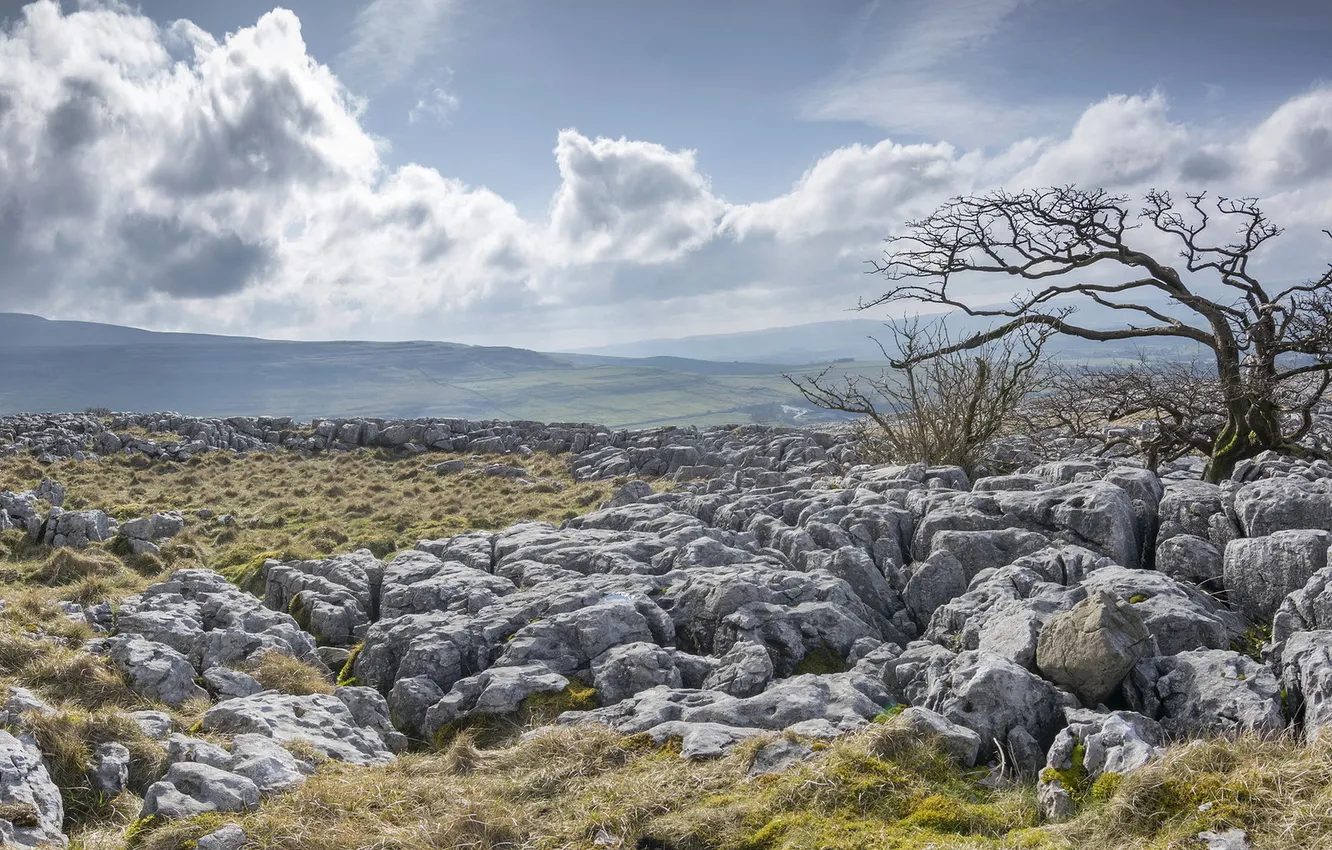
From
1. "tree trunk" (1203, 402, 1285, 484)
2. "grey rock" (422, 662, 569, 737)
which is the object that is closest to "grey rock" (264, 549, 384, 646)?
"grey rock" (422, 662, 569, 737)

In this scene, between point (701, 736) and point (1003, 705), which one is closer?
point (1003, 705)

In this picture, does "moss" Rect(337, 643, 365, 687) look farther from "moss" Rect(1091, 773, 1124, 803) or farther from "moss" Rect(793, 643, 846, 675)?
"moss" Rect(1091, 773, 1124, 803)

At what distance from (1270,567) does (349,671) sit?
14.0 meters

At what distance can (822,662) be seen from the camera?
11.9 metres

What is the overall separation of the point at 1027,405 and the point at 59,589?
26959mm

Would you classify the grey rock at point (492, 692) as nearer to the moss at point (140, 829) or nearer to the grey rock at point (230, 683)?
the grey rock at point (230, 683)

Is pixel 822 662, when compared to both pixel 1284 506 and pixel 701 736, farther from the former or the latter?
pixel 1284 506

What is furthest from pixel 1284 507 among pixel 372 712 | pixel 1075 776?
pixel 372 712

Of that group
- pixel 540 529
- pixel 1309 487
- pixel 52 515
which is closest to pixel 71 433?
pixel 52 515

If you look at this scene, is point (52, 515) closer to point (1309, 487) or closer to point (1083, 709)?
point (1083, 709)

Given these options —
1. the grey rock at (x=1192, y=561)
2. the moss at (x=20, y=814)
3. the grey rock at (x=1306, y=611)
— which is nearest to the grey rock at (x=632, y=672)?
the moss at (x=20, y=814)

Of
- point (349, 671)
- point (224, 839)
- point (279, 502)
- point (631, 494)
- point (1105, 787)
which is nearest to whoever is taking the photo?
point (1105, 787)

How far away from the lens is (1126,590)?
10.9 meters

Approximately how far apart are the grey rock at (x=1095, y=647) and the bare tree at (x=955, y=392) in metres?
14.2
